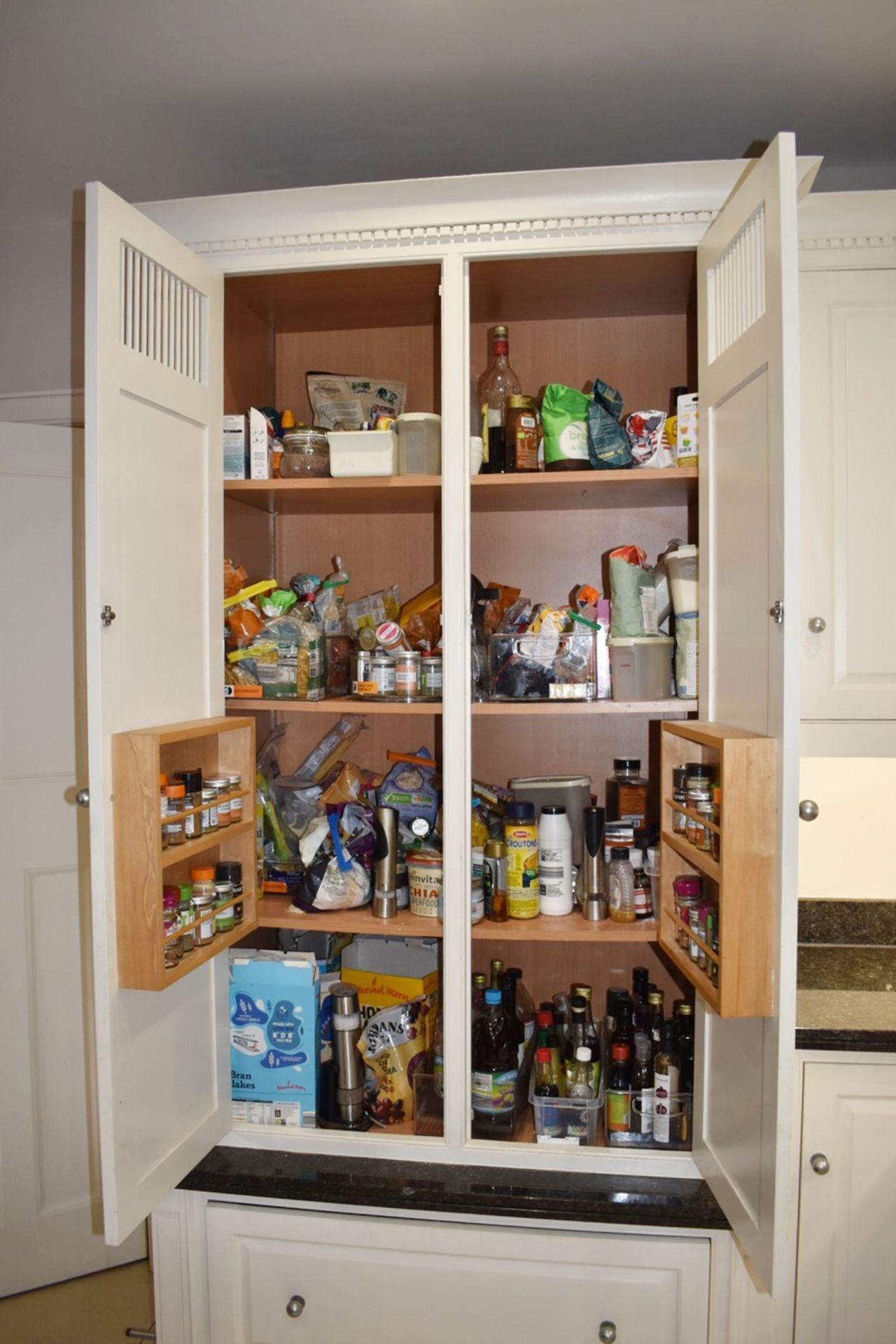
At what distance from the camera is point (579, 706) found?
1.53 metres

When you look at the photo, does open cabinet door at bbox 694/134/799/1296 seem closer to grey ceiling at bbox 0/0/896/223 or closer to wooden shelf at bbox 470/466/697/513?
wooden shelf at bbox 470/466/697/513

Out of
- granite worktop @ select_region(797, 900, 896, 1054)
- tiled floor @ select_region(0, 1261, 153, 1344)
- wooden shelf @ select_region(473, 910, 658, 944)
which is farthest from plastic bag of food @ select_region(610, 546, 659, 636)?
tiled floor @ select_region(0, 1261, 153, 1344)

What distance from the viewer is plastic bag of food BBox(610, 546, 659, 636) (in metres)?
1.58

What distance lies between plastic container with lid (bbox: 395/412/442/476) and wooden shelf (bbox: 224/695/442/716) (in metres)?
0.44

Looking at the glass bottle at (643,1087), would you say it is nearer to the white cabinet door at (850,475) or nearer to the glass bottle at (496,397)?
the white cabinet door at (850,475)

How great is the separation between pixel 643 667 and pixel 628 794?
1.02 feet

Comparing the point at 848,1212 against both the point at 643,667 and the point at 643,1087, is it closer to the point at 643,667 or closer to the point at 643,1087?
the point at 643,1087

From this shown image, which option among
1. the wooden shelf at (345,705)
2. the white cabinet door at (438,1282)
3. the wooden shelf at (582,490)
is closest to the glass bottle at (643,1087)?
the white cabinet door at (438,1282)

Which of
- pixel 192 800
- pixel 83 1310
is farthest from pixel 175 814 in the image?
pixel 83 1310

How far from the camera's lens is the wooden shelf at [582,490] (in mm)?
1522

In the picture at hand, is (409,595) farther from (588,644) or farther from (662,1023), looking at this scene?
(662,1023)

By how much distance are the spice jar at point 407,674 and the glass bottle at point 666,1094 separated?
2.71ft

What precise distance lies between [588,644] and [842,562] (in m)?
0.48

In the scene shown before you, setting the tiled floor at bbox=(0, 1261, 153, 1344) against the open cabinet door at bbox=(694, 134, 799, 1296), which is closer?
the open cabinet door at bbox=(694, 134, 799, 1296)
